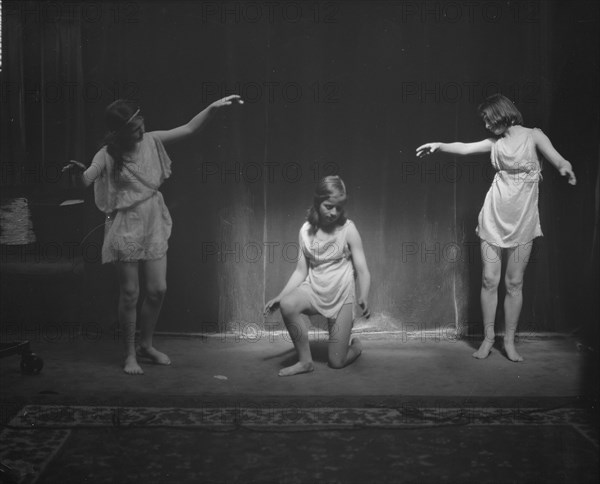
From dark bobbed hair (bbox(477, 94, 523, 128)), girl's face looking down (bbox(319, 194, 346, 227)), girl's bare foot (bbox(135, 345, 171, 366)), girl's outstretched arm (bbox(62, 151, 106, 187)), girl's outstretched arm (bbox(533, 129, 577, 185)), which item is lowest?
girl's bare foot (bbox(135, 345, 171, 366))

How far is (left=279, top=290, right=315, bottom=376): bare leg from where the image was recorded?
181 inches

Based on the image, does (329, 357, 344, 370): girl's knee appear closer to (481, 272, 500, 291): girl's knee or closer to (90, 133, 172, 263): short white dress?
(481, 272, 500, 291): girl's knee

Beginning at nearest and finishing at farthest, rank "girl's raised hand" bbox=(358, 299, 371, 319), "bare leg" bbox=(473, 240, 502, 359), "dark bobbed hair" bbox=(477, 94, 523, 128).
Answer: "girl's raised hand" bbox=(358, 299, 371, 319), "dark bobbed hair" bbox=(477, 94, 523, 128), "bare leg" bbox=(473, 240, 502, 359)

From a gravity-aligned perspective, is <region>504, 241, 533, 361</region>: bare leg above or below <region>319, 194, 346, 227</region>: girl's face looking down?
below

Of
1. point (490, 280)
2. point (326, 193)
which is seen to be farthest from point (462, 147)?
point (326, 193)

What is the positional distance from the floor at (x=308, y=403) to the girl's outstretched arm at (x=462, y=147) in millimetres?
1242

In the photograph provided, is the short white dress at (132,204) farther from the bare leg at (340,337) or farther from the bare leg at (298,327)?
the bare leg at (340,337)

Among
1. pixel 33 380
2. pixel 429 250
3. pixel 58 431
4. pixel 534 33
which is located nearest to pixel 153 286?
pixel 33 380

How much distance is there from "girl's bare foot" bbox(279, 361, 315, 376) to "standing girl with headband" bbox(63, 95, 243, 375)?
31.7 inches

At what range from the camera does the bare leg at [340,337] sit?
470 cm

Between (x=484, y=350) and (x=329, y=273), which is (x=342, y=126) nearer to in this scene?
(x=329, y=273)

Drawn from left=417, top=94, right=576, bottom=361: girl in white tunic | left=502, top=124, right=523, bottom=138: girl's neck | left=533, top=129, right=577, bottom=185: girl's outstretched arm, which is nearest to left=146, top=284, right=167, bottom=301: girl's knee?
left=417, top=94, right=576, bottom=361: girl in white tunic

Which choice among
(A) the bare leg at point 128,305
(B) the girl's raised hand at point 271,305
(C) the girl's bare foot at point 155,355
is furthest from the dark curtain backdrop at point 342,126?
(B) the girl's raised hand at point 271,305

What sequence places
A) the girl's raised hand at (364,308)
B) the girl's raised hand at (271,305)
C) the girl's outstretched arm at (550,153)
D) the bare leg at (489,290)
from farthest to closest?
1. the bare leg at (489,290)
2. the girl's outstretched arm at (550,153)
3. the girl's raised hand at (271,305)
4. the girl's raised hand at (364,308)
